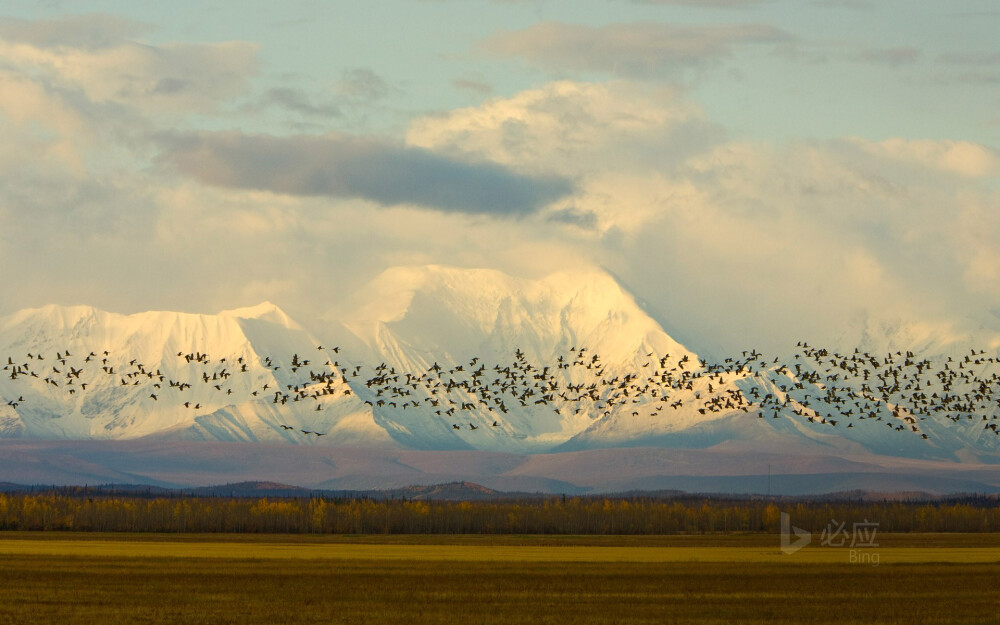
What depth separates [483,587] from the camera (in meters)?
89.9

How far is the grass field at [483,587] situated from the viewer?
72562mm

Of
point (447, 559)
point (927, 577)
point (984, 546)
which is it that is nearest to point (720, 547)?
point (984, 546)

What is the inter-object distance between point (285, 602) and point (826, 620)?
27815mm

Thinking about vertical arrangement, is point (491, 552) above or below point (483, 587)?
above

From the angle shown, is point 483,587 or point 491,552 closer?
point 483,587

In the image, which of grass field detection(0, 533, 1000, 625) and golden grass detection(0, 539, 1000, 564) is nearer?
grass field detection(0, 533, 1000, 625)

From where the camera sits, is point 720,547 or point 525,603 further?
point 720,547

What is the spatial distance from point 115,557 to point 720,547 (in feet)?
227

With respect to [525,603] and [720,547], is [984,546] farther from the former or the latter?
[525,603]

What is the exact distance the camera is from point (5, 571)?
321 feet

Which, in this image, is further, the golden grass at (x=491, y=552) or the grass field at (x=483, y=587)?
the golden grass at (x=491, y=552)

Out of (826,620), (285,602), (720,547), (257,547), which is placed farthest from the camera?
(720,547)

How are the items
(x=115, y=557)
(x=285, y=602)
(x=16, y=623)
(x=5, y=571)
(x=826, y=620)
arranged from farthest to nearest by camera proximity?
(x=115, y=557) → (x=5, y=571) → (x=285, y=602) → (x=826, y=620) → (x=16, y=623)

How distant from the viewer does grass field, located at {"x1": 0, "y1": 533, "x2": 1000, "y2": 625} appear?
7256 cm
